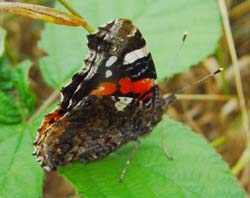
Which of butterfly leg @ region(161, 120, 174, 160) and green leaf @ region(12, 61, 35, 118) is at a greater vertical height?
green leaf @ region(12, 61, 35, 118)

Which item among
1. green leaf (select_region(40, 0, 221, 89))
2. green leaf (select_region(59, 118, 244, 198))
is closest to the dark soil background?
green leaf (select_region(40, 0, 221, 89))

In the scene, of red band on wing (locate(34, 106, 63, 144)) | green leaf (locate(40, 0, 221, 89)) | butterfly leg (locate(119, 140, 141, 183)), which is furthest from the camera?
green leaf (locate(40, 0, 221, 89))

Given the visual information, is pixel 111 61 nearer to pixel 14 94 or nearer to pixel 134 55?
pixel 134 55

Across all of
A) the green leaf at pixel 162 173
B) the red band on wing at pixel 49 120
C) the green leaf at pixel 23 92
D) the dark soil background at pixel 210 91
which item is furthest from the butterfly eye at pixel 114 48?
the dark soil background at pixel 210 91

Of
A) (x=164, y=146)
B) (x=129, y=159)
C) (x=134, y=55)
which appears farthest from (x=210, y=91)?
(x=134, y=55)

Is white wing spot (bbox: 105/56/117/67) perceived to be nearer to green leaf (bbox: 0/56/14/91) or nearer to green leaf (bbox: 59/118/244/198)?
green leaf (bbox: 59/118/244/198)

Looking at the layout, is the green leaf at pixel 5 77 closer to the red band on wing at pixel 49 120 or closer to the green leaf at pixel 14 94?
the green leaf at pixel 14 94
